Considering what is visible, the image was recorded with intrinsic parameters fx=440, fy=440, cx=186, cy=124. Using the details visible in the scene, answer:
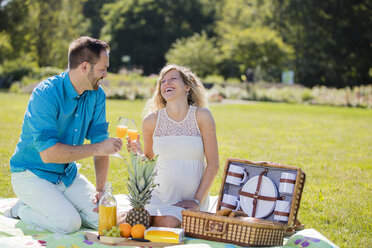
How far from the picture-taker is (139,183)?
3666 mm

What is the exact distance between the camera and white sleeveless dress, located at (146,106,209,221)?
171 inches

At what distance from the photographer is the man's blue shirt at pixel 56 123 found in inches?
154

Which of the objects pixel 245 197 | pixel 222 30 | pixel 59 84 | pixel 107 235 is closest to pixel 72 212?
pixel 107 235

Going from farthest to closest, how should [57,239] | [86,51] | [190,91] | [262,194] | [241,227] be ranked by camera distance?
1. [190,91]
2. [262,194]
3. [86,51]
4. [241,227]
5. [57,239]

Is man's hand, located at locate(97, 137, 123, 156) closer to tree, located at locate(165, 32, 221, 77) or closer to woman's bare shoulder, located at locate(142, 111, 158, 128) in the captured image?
woman's bare shoulder, located at locate(142, 111, 158, 128)

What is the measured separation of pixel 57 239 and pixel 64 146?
80cm

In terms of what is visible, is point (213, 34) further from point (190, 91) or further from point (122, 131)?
point (122, 131)

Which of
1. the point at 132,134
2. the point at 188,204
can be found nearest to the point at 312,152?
the point at 188,204

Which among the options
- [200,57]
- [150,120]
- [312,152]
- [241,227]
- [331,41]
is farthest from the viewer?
[331,41]

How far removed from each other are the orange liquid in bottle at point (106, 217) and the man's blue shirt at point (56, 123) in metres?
0.75

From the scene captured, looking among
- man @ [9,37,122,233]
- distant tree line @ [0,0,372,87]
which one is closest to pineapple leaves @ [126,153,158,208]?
man @ [9,37,122,233]

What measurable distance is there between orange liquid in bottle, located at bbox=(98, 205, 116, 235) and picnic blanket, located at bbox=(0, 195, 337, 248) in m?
0.18

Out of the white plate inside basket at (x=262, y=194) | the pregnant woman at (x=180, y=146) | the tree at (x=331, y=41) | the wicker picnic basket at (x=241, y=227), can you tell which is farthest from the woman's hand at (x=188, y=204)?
the tree at (x=331, y=41)

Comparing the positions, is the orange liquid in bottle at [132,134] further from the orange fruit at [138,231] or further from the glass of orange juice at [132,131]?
the orange fruit at [138,231]
